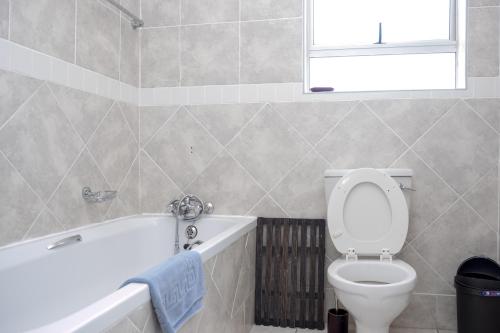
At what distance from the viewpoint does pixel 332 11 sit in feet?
8.95

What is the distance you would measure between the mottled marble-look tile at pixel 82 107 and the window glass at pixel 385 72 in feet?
4.42

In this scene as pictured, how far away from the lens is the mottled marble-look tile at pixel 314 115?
8.19 feet

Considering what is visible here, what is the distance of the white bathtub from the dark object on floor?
A: 119cm

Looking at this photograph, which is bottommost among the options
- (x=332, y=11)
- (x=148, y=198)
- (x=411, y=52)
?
(x=148, y=198)

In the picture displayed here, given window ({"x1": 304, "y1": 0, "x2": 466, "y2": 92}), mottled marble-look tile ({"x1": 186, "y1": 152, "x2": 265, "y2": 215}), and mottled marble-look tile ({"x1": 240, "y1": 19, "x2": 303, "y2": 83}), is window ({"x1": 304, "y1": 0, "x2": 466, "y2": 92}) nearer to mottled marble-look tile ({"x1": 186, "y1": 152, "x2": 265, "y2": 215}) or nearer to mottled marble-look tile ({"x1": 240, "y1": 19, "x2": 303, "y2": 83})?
mottled marble-look tile ({"x1": 240, "y1": 19, "x2": 303, "y2": 83})

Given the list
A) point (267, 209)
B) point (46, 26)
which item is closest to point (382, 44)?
point (267, 209)

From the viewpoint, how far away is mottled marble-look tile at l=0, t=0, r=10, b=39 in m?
1.63

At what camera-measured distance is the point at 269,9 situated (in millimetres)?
2580

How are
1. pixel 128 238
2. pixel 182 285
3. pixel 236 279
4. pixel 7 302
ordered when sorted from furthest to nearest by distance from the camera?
1. pixel 128 238
2. pixel 236 279
3. pixel 7 302
4. pixel 182 285

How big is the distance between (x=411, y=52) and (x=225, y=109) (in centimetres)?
125

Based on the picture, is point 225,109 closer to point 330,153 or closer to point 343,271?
point 330,153

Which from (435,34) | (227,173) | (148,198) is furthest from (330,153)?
(148,198)

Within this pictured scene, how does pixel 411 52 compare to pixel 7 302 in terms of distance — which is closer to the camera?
pixel 7 302

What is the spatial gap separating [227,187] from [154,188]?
1.67 feet
